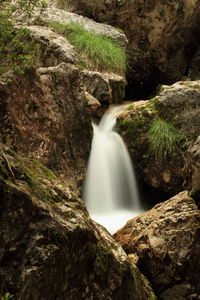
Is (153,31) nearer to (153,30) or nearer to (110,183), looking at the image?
(153,30)

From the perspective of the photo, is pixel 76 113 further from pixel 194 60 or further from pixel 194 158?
pixel 194 60

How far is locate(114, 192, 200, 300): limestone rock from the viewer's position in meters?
4.29

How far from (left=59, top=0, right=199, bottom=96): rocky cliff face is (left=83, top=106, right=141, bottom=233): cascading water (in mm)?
5799

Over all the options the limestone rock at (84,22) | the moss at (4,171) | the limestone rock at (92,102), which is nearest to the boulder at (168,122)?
the limestone rock at (92,102)

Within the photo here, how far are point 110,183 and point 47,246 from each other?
4.07m

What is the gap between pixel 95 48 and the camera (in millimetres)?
9312

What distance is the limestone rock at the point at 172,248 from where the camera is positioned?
4293 millimetres

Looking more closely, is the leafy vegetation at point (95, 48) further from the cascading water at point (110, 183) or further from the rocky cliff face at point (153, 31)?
the cascading water at point (110, 183)

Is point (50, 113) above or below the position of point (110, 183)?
above

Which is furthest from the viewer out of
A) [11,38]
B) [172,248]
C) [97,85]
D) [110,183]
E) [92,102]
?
[97,85]

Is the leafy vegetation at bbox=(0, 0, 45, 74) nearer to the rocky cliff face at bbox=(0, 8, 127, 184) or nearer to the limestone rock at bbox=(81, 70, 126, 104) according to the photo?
the rocky cliff face at bbox=(0, 8, 127, 184)

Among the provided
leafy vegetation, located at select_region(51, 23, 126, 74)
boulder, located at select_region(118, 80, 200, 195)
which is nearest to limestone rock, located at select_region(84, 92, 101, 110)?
boulder, located at select_region(118, 80, 200, 195)

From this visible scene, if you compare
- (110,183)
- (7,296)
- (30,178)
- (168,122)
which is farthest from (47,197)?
(168,122)

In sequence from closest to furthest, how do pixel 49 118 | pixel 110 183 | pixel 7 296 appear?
pixel 7 296 → pixel 49 118 → pixel 110 183
